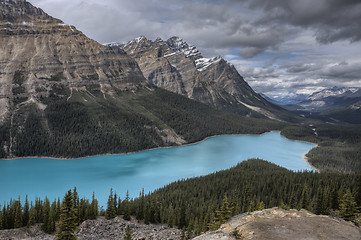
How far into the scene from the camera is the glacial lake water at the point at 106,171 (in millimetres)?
103375

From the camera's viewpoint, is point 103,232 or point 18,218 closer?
point 103,232

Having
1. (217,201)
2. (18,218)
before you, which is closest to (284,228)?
(18,218)

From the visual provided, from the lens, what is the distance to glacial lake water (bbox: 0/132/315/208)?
103375 mm

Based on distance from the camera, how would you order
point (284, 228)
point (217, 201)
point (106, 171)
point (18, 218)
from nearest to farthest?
1. point (284, 228)
2. point (18, 218)
3. point (217, 201)
4. point (106, 171)

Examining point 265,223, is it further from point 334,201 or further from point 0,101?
point 0,101

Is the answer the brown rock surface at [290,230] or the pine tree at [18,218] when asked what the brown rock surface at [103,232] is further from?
the brown rock surface at [290,230]

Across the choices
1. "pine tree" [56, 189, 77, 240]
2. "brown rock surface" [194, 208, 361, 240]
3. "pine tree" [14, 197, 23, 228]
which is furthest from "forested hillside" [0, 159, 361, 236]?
"brown rock surface" [194, 208, 361, 240]

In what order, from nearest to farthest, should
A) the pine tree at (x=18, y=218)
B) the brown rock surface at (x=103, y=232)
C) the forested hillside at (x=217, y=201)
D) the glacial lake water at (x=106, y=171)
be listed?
the brown rock surface at (x=103, y=232)
the forested hillside at (x=217, y=201)
the pine tree at (x=18, y=218)
the glacial lake water at (x=106, y=171)

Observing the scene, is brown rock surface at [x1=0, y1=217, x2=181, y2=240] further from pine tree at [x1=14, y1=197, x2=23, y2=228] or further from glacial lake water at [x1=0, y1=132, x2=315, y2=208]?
glacial lake water at [x1=0, y1=132, x2=315, y2=208]

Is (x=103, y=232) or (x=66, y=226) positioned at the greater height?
(x=66, y=226)

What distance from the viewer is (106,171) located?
133 metres

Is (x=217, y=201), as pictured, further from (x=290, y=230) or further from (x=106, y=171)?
(x=106, y=171)

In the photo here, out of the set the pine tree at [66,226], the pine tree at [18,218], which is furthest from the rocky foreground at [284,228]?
the pine tree at [18,218]

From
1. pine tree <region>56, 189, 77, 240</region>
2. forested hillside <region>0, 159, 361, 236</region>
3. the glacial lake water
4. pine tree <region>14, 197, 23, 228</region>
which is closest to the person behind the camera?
pine tree <region>56, 189, 77, 240</region>
